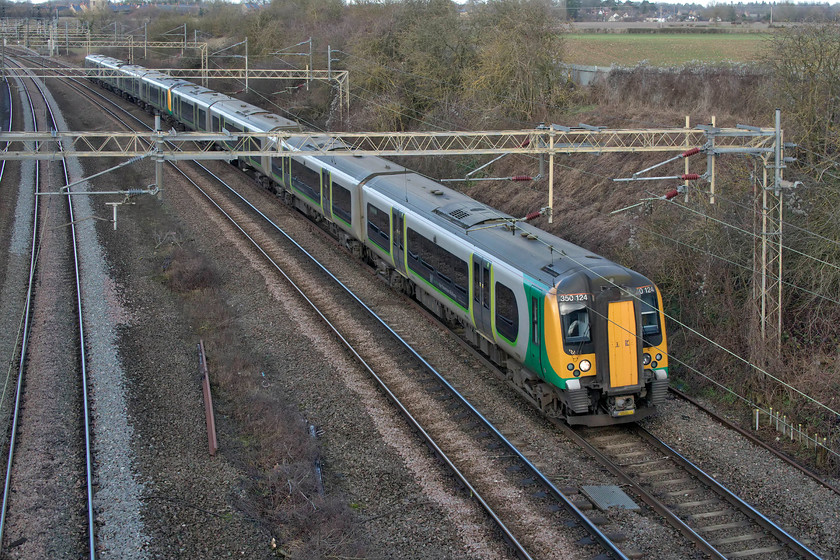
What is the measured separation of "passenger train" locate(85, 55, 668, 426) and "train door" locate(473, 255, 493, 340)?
2 cm

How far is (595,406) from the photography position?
1213cm

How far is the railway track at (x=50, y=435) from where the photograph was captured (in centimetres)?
949

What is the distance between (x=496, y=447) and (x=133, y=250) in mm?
14223

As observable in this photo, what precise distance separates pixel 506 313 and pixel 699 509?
4.15 metres

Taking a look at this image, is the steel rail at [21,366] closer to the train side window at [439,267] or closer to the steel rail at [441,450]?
the steel rail at [441,450]

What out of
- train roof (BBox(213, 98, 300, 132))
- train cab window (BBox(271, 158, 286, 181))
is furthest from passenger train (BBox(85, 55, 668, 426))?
train roof (BBox(213, 98, 300, 132))

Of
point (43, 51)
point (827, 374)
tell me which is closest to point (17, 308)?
point (827, 374)

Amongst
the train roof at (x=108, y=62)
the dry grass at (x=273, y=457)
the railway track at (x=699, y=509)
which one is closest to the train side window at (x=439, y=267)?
the railway track at (x=699, y=509)

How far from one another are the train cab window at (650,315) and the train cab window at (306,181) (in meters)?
12.5

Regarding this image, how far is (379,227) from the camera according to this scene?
18.7m

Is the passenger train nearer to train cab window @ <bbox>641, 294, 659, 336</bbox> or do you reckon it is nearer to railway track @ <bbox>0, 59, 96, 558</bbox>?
train cab window @ <bbox>641, 294, 659, 336</bbox>

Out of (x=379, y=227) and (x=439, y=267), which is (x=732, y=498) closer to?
(x=439, y=267)

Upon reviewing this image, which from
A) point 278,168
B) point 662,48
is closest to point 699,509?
point 278,168

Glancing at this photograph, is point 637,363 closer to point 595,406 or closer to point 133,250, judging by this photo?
point 595,406
